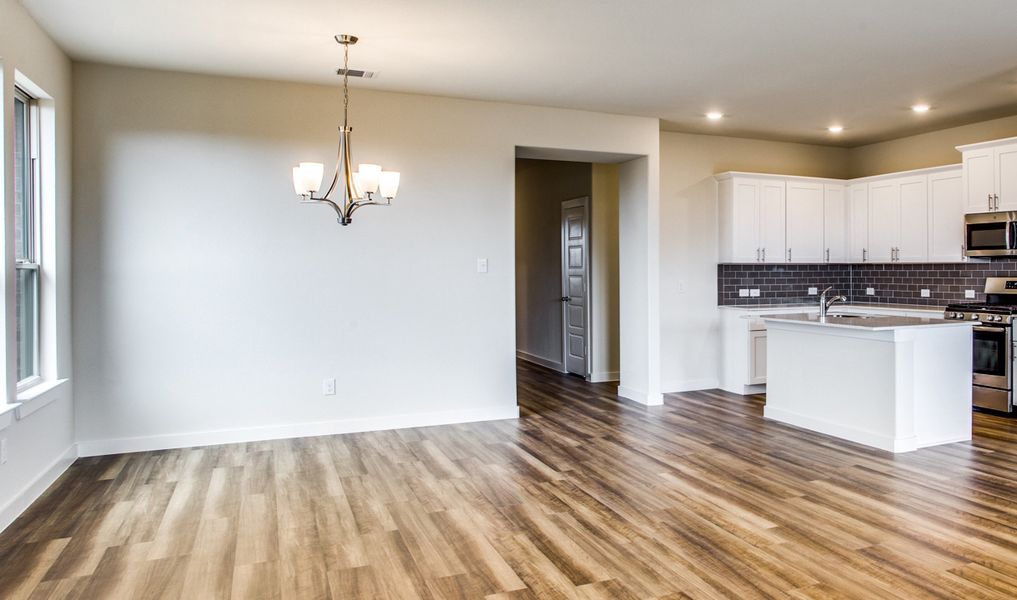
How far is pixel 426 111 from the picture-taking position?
5340 mm

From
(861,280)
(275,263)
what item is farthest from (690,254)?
(275,263)

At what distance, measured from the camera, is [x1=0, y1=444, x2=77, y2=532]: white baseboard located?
3.29m

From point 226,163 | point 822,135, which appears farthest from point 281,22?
point 822,135

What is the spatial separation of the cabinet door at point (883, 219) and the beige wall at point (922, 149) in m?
0.46

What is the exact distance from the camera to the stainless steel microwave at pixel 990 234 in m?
5.77

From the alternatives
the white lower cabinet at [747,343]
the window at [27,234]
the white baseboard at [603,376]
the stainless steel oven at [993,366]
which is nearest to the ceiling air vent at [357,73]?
the window at [27,234]

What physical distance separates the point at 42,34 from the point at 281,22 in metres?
1.42

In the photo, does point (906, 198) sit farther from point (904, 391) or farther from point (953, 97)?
point (904, 391)

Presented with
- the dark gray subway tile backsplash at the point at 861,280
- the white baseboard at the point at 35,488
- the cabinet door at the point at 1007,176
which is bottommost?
the white baseboard at the point at 35,488

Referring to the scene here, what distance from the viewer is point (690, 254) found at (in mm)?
6988

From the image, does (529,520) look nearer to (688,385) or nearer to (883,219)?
(688,385)

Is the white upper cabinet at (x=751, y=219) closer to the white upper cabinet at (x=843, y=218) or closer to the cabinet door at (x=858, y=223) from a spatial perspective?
the white upper cabinet at (x=843, y=218)

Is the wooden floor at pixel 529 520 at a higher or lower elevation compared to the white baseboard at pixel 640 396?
lower

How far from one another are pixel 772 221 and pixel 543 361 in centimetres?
328
